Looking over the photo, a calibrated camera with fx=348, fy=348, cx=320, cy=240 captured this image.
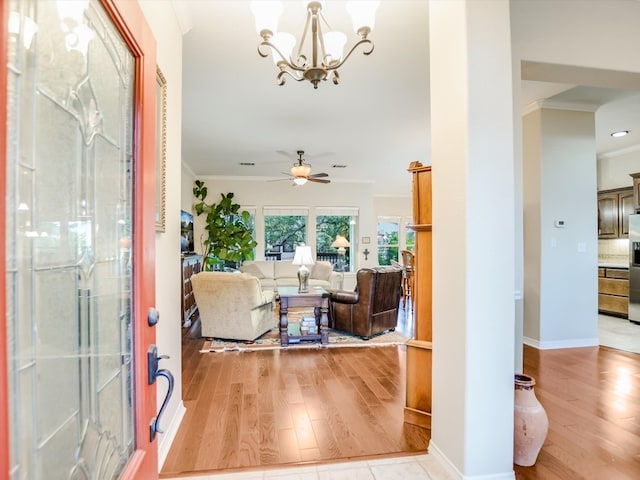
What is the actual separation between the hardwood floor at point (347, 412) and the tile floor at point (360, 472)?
62 mm

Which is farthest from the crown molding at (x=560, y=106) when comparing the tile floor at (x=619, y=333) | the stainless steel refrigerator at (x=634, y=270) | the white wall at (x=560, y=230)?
the tile floor at (x=619, y=333)

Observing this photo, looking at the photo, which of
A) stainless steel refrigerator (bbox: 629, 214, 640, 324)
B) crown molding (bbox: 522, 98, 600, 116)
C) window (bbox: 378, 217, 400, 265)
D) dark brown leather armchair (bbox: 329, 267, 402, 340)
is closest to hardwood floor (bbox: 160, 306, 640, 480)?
dark brown leather armchair (bbox: 329, 267, 402, 340)

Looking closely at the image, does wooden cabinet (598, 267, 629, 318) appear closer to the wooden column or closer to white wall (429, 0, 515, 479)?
the wooden column

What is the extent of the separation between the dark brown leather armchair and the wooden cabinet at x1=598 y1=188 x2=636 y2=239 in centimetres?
391

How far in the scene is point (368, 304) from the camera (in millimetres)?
4426

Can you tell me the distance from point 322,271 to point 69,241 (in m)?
6.79

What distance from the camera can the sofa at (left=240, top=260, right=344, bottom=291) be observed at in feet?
23.7

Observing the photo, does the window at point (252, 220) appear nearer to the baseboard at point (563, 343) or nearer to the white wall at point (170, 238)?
the white wall at point (170, 238)

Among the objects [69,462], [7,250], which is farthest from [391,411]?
[7,250]

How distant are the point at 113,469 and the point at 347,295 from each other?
383 centimetres

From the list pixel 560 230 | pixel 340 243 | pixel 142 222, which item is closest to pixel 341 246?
pixel 340 243

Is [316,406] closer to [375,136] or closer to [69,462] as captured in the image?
[69,462]

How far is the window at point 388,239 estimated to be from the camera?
1038 cm

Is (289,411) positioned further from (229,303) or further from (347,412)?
(229,303)
